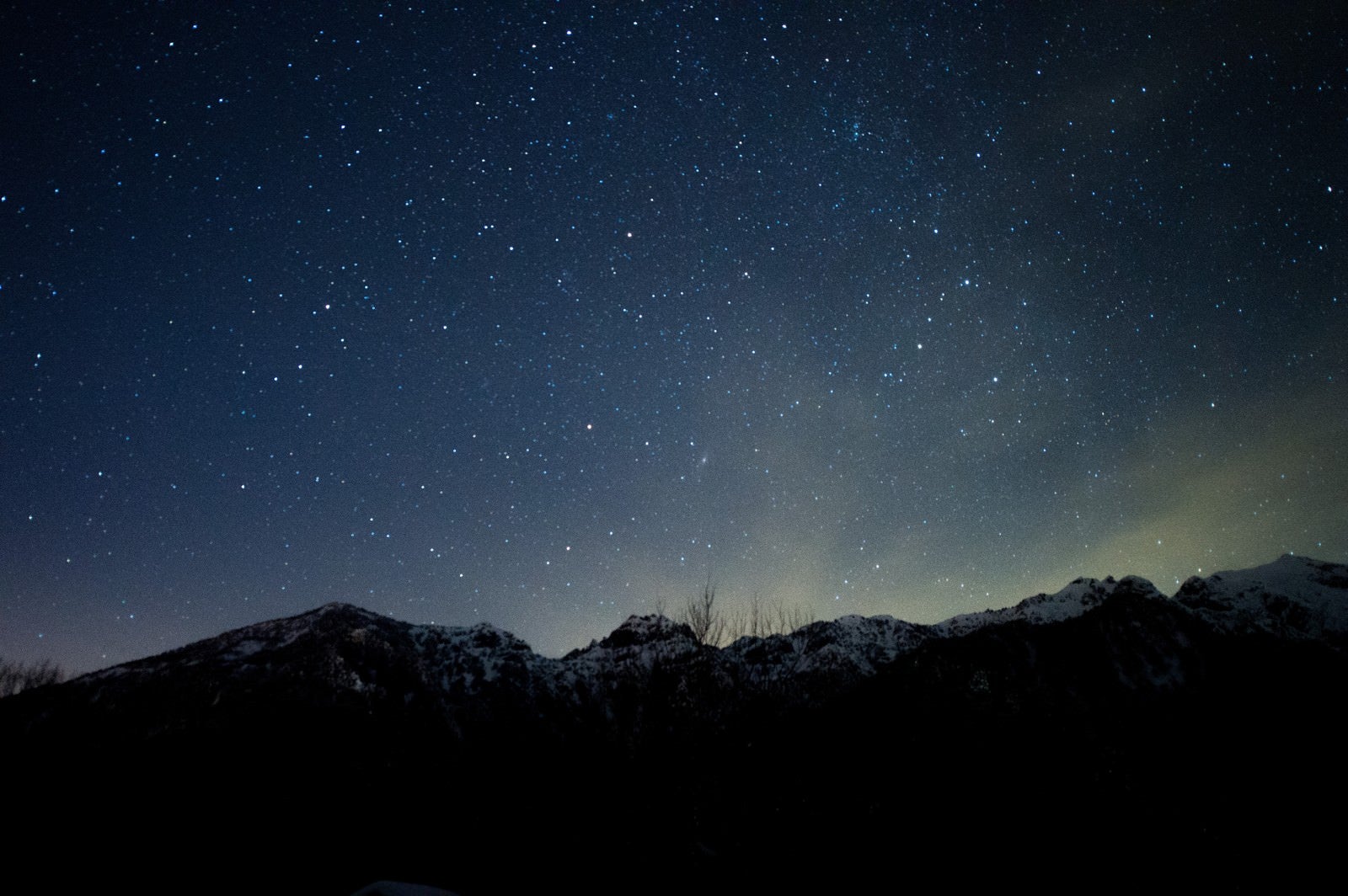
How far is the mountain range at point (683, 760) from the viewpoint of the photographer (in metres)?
21.5

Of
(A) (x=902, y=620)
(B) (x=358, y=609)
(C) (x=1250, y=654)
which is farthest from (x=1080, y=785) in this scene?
(B) (x=358, y=609)

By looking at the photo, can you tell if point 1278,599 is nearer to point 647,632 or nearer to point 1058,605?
point 1058,605

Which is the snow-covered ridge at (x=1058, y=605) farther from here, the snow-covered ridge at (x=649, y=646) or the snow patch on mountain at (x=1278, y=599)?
the snow patch on mountain at (x=1278, y=599)

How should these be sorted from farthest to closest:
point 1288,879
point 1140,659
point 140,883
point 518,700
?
point 1140,659, point 518,700, point 140,883, point 1288,879

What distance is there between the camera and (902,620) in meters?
62.5

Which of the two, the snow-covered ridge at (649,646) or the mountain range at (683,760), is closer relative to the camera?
the mountain range at (683,760)

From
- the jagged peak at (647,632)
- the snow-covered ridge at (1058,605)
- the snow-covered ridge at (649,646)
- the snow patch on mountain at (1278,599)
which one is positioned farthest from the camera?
the snow-covered ridge at (1058,605)

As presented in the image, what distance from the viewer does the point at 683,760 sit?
36.3 metres

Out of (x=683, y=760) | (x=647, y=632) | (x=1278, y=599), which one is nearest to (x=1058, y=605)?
(x=1278, y=599)

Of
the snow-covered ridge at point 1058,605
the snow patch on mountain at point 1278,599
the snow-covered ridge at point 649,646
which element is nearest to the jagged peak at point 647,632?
the snow-covered ridge at point 649,646

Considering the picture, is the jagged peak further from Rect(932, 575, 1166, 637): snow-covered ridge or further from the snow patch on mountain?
the snow patch on mountain

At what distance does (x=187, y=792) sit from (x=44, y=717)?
8583 mm

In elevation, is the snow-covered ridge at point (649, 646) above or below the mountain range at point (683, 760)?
above

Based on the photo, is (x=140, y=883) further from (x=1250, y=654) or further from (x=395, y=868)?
(x=1250, y=654)
